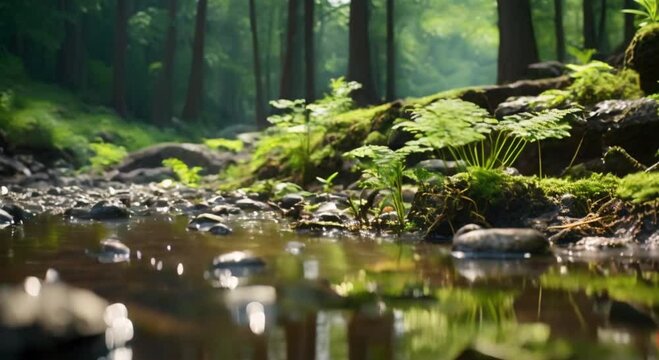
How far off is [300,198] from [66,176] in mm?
9910

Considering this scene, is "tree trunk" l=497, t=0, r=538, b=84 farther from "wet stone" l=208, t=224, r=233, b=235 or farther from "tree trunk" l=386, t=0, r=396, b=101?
"tree trunk" l=386, t=0, r=396, b=101

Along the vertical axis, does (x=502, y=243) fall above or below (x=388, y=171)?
below

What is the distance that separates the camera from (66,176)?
16.4 m

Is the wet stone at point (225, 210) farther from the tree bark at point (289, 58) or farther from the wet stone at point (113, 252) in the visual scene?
the tree bark at point (289, 58)

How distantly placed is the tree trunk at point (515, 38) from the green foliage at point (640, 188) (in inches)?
338

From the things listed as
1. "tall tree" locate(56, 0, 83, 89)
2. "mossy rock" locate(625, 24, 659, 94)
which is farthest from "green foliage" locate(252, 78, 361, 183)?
"tall tree" locate(56, 0, 83, 89)

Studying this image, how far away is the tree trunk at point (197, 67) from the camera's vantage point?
30766mm

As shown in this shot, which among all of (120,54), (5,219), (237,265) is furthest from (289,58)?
(237,265)

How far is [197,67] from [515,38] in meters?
20.9

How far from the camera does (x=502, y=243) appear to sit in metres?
4.69

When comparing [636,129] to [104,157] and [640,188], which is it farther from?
[104,157]

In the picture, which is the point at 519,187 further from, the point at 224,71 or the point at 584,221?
the point at 224,71

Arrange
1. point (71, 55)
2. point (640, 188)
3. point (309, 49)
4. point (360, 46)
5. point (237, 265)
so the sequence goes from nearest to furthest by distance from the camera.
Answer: point (237, 265), point (640, 188), point (360, 46), point (309, 49), point (71, 55)

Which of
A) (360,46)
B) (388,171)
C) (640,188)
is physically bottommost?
(640,188)
